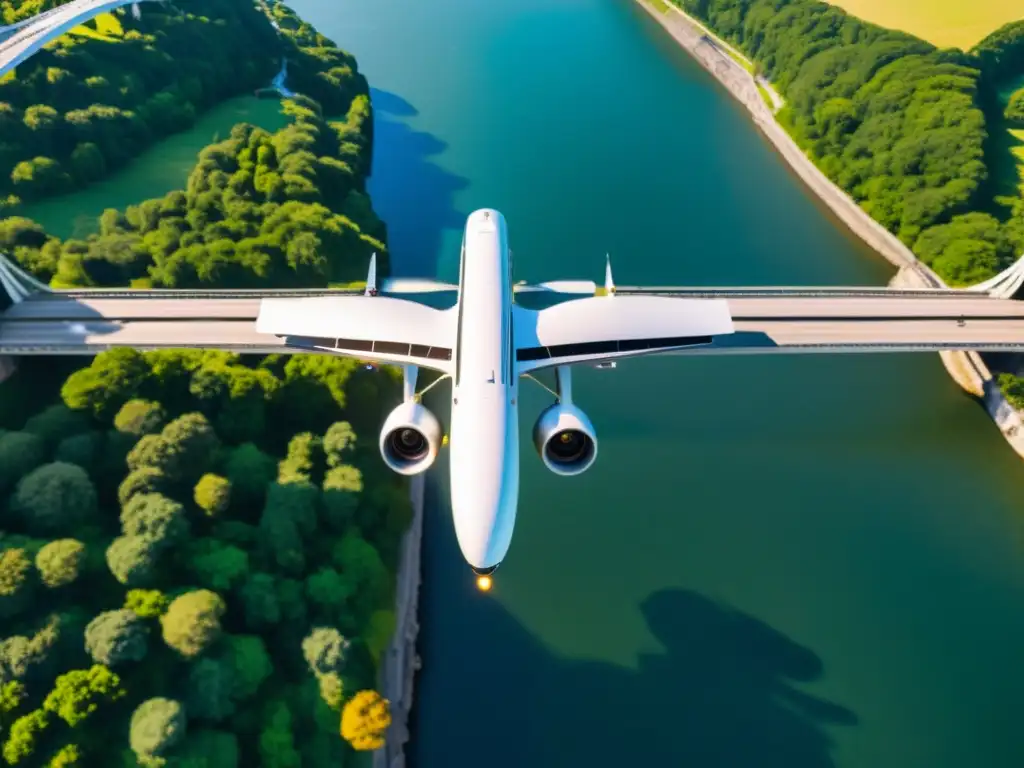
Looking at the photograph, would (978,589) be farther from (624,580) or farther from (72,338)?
(72,338)

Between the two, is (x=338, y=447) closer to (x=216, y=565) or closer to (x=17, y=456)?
(x=216, y=565)

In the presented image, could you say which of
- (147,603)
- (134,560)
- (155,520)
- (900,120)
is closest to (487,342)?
(155,520)

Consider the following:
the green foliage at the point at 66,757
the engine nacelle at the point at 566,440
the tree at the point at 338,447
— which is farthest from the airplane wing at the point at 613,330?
the green foliage at the point at 66,757

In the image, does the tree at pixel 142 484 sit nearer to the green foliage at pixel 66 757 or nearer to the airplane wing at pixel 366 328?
the airplane wing at pixel 366 328

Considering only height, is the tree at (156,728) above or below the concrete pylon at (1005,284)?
below

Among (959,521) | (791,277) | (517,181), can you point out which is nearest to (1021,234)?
(791,277)

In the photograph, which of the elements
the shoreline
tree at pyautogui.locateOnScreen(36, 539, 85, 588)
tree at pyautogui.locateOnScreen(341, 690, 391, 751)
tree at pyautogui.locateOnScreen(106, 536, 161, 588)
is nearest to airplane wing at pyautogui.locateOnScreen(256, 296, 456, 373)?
tree at pyautogui.locateOnScreen(106, 536, 161, 588)
